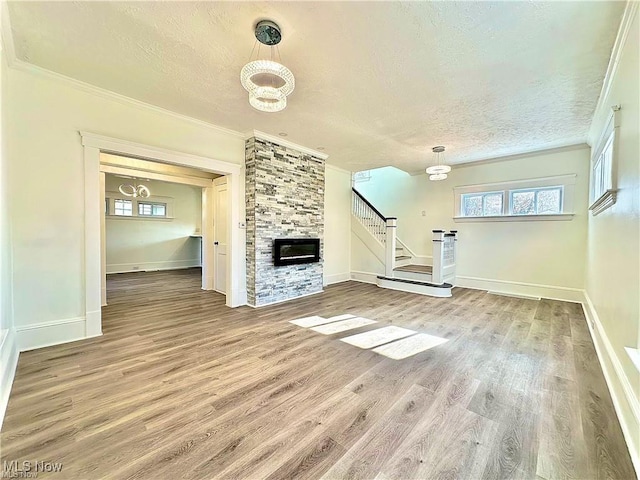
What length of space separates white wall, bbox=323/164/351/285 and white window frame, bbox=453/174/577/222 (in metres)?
2.69

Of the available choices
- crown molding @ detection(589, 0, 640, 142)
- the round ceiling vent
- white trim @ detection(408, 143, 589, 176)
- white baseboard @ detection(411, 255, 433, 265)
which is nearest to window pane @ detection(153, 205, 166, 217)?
white baseboard @ detection(411, 255, 433, 265)

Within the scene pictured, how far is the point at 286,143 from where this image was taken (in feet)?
16.1

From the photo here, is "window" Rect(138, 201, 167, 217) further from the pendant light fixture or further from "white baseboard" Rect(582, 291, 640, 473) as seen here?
"white baseboard" Rect(582, 291, 640, 473)

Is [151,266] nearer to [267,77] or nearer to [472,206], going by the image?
[267,77]

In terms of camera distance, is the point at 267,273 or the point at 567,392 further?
the point at 267,273

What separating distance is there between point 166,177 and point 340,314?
483 centimetres

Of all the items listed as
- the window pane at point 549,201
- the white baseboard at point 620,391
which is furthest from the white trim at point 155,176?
the window pane at point 549,201

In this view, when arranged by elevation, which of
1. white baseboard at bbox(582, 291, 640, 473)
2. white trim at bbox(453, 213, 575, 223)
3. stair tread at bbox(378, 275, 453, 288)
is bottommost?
white baseboard at bbox(582, 291, 640, 473)

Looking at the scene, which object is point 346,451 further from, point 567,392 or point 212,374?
point 567,392

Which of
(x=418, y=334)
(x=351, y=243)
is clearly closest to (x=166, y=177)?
(x=351, y=243)

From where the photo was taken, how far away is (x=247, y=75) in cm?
212

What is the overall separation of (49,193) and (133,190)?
18.9 ft

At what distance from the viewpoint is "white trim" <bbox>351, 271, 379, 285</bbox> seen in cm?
670

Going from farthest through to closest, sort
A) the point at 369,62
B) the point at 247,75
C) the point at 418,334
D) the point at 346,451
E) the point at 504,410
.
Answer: the point at 418,334 < the point at 369,62 < the point at 247,75 < the point at 504,410 < the point at 346,451
